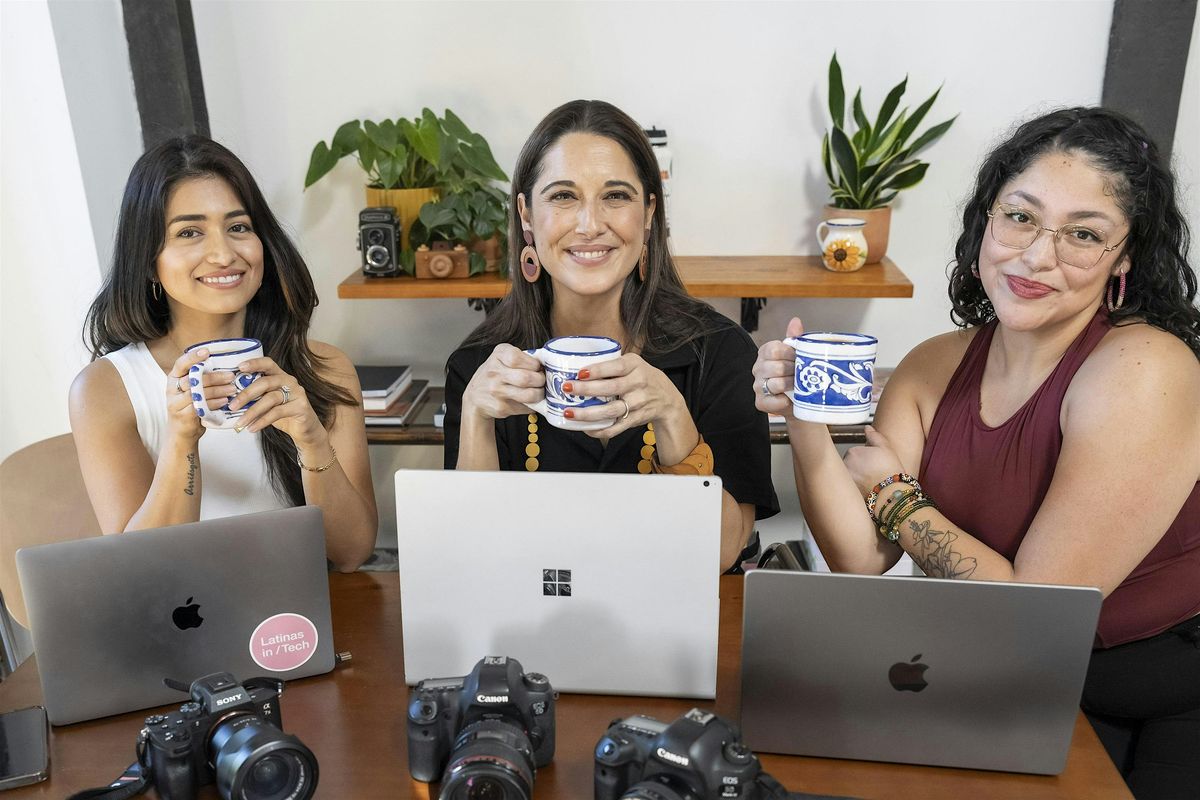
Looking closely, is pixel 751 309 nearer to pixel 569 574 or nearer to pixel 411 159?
pixel 411 159

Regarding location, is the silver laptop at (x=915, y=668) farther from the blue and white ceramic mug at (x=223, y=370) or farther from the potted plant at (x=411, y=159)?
the potted plant at (x=411, y=159)

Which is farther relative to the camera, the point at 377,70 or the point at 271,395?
the point at 377,70

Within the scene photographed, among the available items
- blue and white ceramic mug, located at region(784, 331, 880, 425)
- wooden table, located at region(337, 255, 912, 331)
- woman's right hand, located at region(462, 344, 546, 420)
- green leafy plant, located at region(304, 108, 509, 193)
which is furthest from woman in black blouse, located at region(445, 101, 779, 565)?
green leafy plant, located at region(304, 108, 509, 193)

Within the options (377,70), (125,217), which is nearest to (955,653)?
(125,217)

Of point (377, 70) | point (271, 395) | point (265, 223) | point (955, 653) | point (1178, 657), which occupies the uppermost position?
point (377, 70)

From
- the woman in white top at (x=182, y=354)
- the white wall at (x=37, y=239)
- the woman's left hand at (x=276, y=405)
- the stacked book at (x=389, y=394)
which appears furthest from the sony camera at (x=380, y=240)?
the woman's left hand at (x=276, y=405)

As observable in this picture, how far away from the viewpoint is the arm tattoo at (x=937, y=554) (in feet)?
4.37

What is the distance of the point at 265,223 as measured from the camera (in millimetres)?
1684

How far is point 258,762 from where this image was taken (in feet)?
3.08

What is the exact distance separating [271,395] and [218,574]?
272mm

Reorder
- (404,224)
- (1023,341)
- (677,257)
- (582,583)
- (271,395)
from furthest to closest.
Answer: (677,257) < (404,224) < (1023,341) < (271,395) < (582,583)

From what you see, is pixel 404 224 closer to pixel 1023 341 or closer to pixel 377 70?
pixel 377 70

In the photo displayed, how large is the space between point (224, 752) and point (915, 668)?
28.0 inches

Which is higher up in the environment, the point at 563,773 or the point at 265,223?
the point at 265,223
